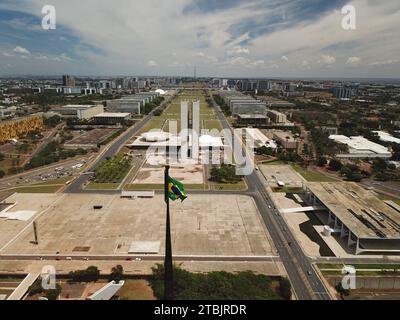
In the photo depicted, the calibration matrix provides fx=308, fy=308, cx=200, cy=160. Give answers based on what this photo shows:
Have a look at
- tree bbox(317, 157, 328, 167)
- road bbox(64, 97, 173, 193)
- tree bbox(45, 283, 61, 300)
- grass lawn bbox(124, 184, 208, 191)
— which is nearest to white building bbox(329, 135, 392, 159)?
tree bbox(317, 157, 328, 167)

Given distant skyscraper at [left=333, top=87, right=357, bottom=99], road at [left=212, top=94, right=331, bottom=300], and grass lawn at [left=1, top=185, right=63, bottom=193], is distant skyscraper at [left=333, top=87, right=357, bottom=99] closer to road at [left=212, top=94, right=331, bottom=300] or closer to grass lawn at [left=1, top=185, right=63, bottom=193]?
road at [left=212, top=94, right=331, bottom=300]

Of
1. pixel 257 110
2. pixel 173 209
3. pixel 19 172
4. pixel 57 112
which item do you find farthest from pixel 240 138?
pixel 57 112

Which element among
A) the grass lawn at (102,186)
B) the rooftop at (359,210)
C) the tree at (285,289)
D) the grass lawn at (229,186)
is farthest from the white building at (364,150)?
the tree at (285,289)

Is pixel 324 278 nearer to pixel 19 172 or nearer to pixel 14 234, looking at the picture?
pixel 14 234

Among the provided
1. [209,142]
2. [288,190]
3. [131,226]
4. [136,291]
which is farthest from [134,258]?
[209,142]

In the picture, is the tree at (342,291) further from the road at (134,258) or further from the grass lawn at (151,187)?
the grass lawn at (151,187)

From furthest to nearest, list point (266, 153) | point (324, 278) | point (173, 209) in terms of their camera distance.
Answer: point (266, 153), point (173, 209), point (324, 278)

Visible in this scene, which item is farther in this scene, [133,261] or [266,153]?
[266,153]
